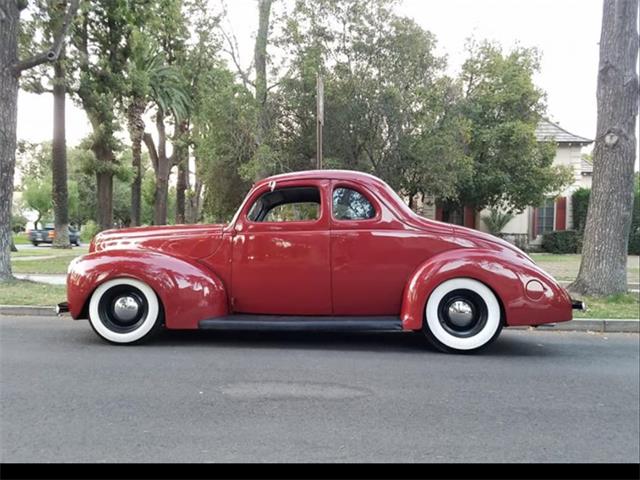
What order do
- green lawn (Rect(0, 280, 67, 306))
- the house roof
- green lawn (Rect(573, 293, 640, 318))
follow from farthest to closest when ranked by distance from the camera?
the house roof → green lawn (Rect(0, 280, 67, 306)) → green lawn (Rect(573, 293, 640, 318))

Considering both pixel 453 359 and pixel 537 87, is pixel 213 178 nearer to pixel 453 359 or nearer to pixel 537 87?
pixel 537 87

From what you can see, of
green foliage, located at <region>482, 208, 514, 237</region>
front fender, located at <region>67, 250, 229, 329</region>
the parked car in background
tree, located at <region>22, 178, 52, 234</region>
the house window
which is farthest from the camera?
tree, located at <region>22, 178, 52, 234</region>

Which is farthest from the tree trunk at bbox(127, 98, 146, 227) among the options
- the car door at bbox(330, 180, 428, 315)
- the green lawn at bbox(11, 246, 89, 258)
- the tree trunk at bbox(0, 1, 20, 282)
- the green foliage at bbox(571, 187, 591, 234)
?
the green foliage at bbox(571, 187, 591, 234)

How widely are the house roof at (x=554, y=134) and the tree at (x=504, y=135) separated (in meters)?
1.98

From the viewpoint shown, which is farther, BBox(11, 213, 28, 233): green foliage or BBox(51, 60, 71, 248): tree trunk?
BBox(11, 213, 28, 233): green foliage

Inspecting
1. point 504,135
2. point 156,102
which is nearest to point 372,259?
point 504,135

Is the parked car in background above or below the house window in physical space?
below

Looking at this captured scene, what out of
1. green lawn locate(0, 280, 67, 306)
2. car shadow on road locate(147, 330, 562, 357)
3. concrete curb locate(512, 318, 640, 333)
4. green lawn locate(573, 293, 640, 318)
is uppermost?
green lawn locate(573, 293, 640, 318)

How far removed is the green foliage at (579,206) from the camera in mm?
20625

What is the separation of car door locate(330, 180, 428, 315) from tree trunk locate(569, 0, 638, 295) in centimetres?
446

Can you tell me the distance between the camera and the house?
21250mm

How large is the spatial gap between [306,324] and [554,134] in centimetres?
2116

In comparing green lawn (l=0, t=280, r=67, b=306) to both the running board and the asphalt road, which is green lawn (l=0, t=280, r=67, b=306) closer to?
the asphalt road

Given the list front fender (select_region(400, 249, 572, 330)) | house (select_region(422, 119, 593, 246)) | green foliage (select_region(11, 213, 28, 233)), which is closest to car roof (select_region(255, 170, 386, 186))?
front fender (select_region(400, 249, 572, 330))
